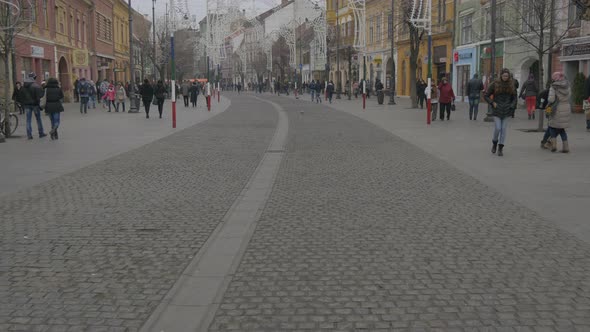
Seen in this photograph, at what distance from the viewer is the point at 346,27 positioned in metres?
69.9

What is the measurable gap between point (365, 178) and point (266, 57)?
92358 mm

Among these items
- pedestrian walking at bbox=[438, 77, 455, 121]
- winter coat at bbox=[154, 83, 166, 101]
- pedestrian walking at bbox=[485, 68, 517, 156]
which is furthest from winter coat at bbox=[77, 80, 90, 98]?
pedestrian walking at bbox=[485, 68, 517, 156]

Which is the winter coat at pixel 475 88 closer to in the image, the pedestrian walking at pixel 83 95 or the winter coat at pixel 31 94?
the winter coat at pixel 31 94

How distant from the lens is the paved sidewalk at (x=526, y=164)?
7.89 metres

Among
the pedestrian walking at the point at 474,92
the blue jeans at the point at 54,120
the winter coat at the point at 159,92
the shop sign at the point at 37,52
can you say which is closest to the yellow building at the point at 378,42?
the shop sign at the point at 37,52

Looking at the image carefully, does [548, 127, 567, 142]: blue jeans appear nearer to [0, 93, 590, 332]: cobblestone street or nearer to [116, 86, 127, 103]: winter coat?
[0, 93, 590, 332]: cobblestone street

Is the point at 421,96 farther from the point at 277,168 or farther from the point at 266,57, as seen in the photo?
the point at 266,57

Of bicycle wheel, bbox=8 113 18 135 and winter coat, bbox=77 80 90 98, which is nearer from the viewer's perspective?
bicycle wheel, bbox=8 113 18 135

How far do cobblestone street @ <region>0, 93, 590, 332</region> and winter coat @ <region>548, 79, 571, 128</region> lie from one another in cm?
401

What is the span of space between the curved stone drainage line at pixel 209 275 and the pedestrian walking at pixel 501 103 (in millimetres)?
6121

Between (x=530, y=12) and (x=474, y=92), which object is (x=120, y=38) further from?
(x=474, y=92)

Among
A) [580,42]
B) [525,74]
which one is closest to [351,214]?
[580,42]

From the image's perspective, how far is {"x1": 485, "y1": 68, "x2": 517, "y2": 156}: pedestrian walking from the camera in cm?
1295

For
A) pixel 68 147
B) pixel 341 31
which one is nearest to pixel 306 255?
pixel 68 147
